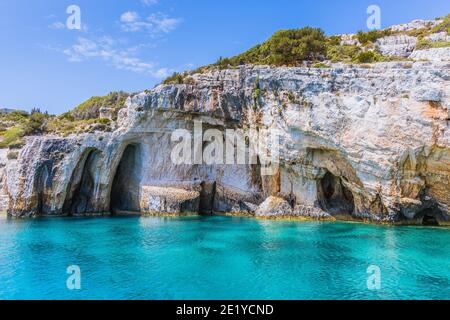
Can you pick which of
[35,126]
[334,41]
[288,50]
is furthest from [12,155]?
[334,41]

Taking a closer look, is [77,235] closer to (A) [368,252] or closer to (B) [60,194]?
(B) [60,194]

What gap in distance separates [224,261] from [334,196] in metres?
17.4

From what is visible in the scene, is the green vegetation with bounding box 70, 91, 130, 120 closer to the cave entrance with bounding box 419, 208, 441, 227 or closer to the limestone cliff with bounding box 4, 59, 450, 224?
the limestone cliff with bounding box 4, 59, 450, 224

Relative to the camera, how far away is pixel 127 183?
3553 cm

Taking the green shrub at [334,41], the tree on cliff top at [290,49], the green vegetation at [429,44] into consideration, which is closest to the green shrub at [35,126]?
the tree on cliff top at [290,49]

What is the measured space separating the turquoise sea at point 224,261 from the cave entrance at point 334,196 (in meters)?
3.29

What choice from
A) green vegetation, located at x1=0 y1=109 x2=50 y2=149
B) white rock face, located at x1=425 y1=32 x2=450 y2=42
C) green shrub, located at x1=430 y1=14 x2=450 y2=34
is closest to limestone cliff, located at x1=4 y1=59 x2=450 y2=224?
green vegetation, located at x1=0 y1=109 x2=50 y2=149

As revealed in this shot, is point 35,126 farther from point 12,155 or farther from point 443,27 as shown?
point 443,27

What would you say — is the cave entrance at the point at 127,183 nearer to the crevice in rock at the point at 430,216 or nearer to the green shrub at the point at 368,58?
the green shrub at the point at 368,58

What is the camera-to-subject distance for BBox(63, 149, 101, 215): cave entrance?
32531 mm

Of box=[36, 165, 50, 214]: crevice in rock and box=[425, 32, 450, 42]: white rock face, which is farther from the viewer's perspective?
box=[36, 165, 50, 214]: crevice in rock

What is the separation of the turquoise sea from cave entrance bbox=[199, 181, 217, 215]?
8318 millimetres

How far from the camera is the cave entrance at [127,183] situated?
35.0 m
